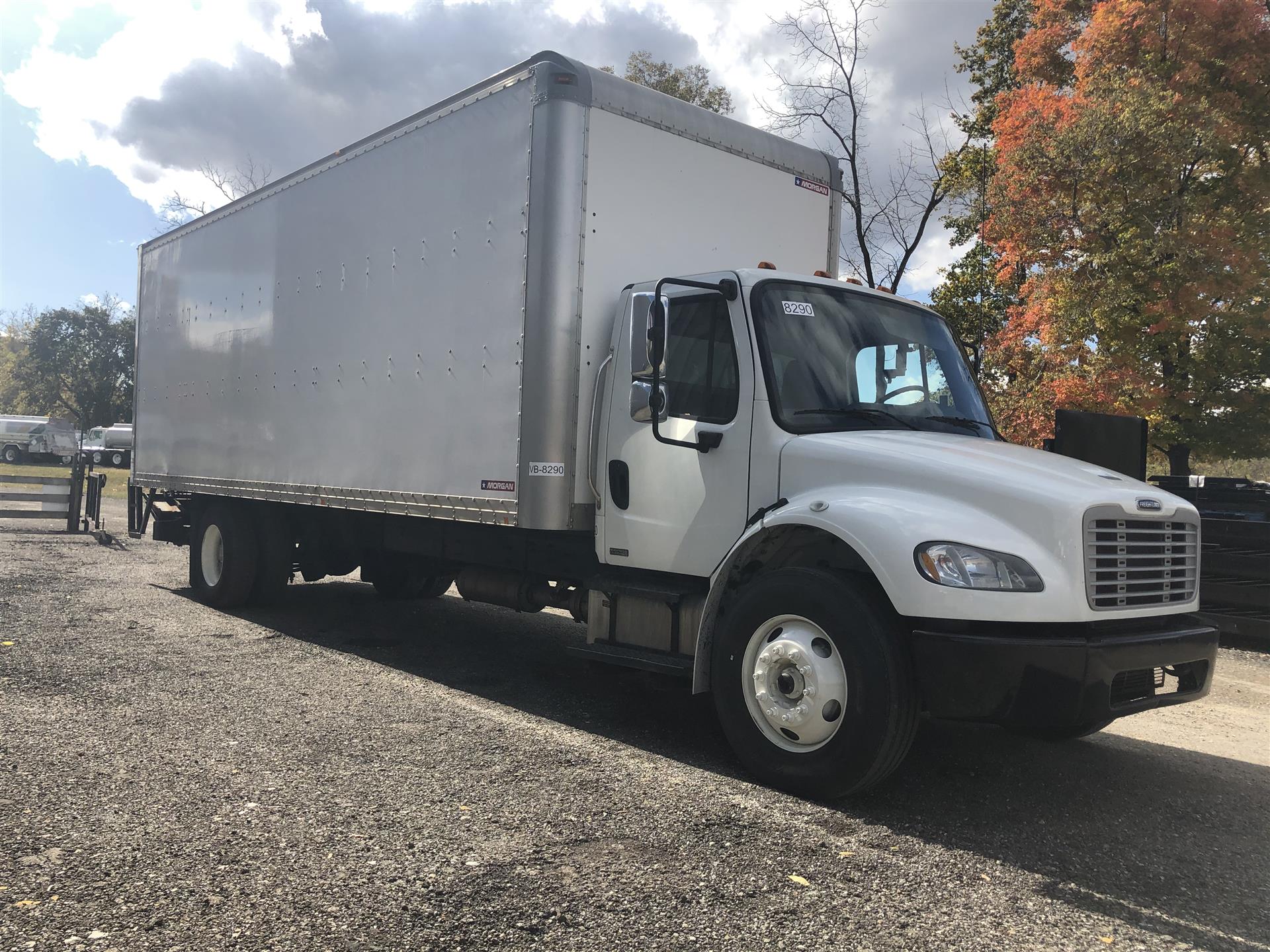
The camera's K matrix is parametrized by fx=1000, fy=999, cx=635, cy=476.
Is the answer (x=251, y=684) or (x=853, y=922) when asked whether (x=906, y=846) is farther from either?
(x=251, y=684)

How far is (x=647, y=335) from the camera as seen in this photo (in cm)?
530

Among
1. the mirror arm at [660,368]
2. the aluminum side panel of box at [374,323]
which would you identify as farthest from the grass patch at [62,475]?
the mirror arm at [660,368]

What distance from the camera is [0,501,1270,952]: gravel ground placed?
3.21 m

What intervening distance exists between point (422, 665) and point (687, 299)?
354cm

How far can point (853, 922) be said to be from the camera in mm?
3270

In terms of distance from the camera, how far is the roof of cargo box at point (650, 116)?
5.99m

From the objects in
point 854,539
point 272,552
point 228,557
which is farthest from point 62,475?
point 854,539

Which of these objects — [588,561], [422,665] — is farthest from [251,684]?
[588,561]

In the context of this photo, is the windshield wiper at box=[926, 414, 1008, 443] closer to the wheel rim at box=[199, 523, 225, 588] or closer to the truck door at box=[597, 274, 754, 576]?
the truck door at box=[597, 274, 754, 576]

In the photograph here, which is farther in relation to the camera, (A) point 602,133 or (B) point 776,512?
(A) point 602,133

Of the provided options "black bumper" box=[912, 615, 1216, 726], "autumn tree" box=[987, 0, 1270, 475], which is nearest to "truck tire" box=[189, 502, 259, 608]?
"black bumper" box=[912, 615, 1216, 726]

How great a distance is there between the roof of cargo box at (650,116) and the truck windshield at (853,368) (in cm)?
166

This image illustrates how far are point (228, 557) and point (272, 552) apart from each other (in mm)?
442

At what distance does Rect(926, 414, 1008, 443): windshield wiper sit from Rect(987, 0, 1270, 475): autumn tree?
26.7ft
